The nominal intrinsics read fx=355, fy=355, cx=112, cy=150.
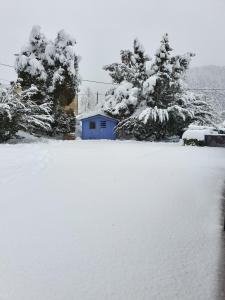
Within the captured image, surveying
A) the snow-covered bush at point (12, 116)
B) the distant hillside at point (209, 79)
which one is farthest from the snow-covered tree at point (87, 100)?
the snow-covered bush at point (12, 116)

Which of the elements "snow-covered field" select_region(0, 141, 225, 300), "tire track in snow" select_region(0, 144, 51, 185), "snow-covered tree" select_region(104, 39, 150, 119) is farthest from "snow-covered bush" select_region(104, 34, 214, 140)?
"snow-covered field" select_region(0, 141, 225, 300)

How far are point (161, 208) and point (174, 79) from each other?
19.7 metres

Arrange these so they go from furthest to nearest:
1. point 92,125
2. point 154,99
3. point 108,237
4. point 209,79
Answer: point 209,79 < point 92,125 < point 154,99 < point 108,237

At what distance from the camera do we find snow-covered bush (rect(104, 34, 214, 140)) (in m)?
21.3

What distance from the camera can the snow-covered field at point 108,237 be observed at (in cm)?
258

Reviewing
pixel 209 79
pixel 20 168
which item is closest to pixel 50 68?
pixel 20 168

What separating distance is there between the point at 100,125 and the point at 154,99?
4.69 m

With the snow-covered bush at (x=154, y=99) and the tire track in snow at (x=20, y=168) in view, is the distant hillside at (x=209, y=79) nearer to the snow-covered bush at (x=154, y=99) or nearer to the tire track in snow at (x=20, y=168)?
the snow-covered bush at (x=154, y=99)

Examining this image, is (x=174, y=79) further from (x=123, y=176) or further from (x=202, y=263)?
(x=202, y=263)

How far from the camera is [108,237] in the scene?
11.6ft

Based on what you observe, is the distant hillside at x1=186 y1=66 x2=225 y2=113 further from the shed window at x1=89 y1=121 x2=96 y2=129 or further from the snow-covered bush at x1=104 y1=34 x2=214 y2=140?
the shed window at x1=89 y1=121 x2=96 y2=129

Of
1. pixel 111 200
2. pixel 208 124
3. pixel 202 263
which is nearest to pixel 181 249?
pixel 202 263

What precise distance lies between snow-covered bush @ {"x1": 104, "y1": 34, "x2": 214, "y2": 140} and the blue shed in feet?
1.96

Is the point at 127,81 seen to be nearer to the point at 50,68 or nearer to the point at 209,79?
the point at 50,68
